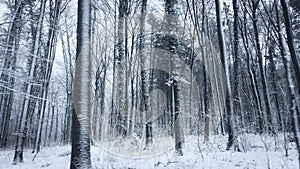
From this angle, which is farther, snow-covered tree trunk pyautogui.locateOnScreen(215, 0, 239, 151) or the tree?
snow-covered tree trunk pyautogui.locateOnScreen(215, 0, 239, 151)

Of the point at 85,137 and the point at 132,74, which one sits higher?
the point at 132,74

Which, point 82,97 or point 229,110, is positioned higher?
point 82,97

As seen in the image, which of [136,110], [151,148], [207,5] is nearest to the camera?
[151,148]

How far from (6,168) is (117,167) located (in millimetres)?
5367

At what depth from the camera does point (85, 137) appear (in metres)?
5.17

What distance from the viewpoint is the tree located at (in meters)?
5.03

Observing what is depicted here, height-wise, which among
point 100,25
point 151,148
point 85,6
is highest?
point 100,25

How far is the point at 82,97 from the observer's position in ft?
17.6

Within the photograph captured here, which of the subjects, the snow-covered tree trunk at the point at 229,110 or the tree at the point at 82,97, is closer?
the tree at the point at 82,97

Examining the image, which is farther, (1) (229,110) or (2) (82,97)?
(1) (229,110)

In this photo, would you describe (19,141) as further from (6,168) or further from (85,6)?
(85,6)

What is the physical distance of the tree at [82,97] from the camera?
503 centimetres

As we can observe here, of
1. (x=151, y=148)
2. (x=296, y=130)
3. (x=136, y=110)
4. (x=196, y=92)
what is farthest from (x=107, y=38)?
(x=296, y=130)

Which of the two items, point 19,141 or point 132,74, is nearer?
point 19,141
